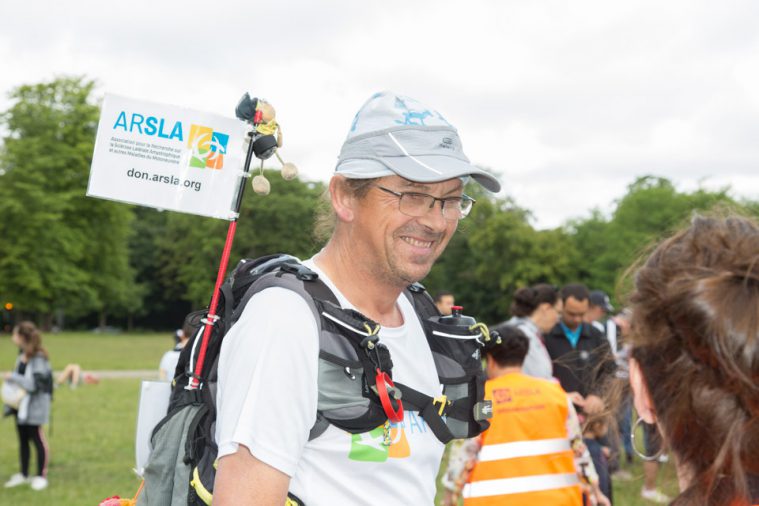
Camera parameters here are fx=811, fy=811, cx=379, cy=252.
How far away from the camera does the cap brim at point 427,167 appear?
7.32ft

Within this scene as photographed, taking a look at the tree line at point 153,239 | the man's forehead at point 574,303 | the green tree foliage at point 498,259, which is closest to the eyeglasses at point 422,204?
the man's forehead at point 574,303

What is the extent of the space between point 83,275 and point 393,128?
4501cm

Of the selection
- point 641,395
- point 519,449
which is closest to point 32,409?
point 519,449

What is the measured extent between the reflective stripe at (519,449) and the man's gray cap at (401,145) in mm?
2937

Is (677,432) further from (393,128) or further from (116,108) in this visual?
(116,108)

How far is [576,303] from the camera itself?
25.6ft

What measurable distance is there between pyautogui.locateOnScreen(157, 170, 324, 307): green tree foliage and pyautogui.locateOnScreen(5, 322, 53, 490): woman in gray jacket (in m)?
43.3

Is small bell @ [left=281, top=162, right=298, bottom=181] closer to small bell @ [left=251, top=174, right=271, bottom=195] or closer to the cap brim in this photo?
small bell @ [left=251, top=174, right=271, bottom=195]

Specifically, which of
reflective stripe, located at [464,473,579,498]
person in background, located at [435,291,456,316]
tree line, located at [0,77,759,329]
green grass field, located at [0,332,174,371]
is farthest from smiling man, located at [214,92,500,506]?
tree line, located at [0,77,759,329]

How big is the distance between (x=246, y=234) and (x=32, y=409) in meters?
48.6

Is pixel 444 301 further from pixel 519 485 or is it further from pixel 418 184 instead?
pixel 418 184

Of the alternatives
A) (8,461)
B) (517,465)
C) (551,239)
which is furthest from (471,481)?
(551,239)

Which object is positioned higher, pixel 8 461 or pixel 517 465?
pixel 517 465

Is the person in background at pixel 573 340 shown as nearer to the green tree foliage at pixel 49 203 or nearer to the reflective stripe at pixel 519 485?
the reflective stripe at pixel 519 485
